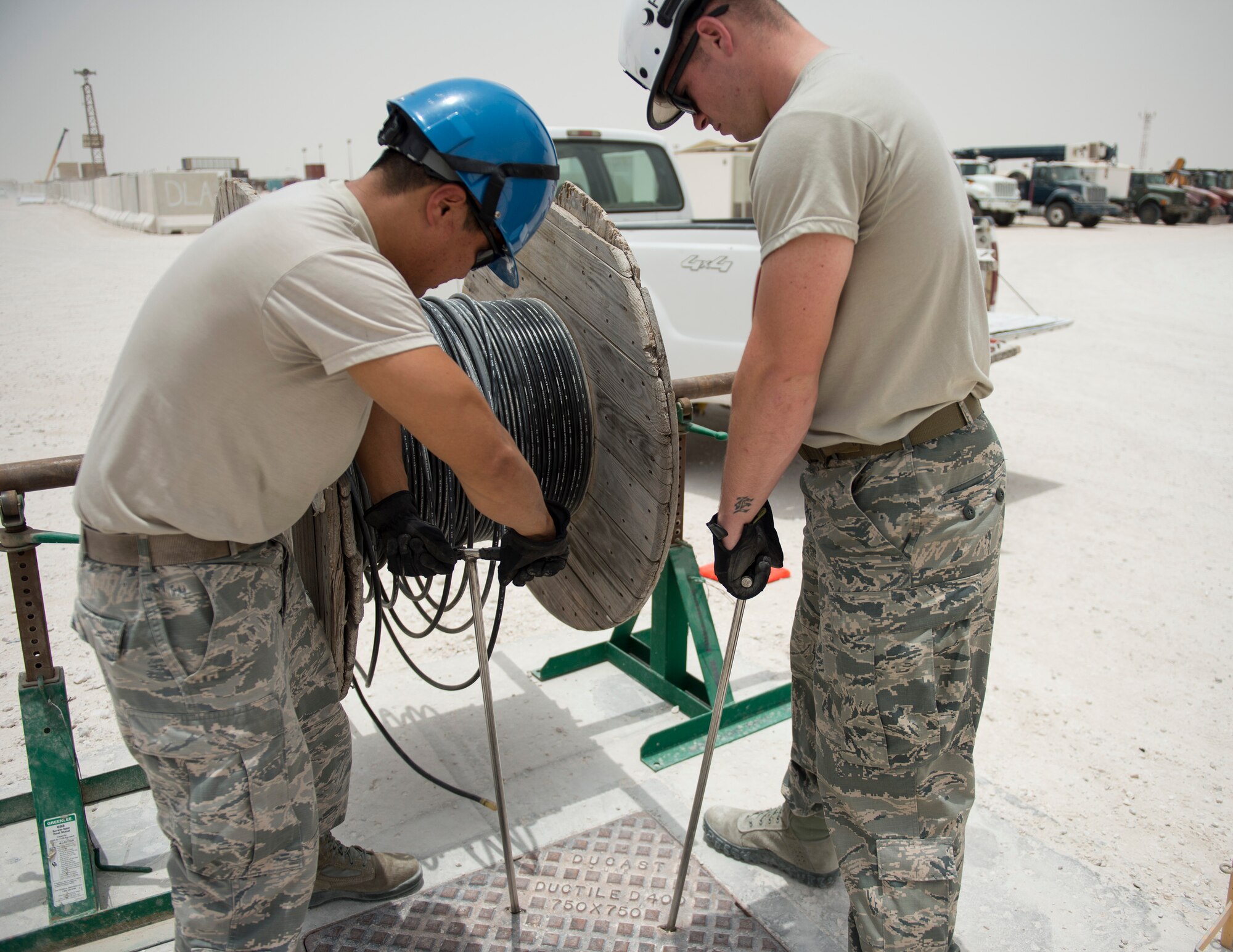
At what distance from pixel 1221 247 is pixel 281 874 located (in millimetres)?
28010

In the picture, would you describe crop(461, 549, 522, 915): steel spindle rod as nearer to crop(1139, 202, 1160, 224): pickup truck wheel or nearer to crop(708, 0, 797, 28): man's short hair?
crop(708, 0, 797, 28): man's short hair

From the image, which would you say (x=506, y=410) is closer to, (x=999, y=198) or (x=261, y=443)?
(x=261, y=443)

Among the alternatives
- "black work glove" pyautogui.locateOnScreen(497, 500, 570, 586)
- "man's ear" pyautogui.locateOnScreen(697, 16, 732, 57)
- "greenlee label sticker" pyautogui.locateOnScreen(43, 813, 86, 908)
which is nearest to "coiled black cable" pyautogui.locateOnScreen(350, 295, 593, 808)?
"black work glove" pyautogui.locateOnScreen(497, 500, 570, 586)

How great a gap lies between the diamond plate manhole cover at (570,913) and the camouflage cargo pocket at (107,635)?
119 cm

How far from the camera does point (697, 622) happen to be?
364 centimetres

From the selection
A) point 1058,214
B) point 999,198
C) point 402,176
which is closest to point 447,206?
point 402,176

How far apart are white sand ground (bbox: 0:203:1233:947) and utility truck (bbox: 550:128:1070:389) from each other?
1117mm

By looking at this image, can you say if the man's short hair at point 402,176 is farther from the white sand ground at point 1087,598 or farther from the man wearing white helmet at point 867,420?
the white sand ground at point 1087,598

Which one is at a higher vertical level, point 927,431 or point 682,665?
point 927,431

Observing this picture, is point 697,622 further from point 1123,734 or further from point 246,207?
point 246,207

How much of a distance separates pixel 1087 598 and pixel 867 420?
3708 millimetres

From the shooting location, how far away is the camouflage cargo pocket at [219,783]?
1947mm

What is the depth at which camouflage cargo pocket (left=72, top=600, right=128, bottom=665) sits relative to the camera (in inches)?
75.6

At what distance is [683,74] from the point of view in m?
2.13
